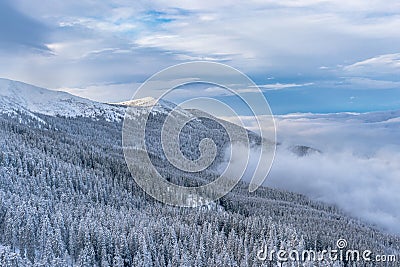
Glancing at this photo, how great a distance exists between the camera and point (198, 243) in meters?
139

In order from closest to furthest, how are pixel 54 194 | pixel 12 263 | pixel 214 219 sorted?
pixel 12 263 → pixel 214 219 → pixel 54 194

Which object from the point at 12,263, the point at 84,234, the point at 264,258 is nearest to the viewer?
the point at 12,263

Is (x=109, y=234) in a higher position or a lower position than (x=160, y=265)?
higher

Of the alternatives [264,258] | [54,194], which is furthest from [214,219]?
[54,194]

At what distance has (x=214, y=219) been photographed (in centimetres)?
17500

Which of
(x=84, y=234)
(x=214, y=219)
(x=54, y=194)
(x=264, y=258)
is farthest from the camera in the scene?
(x=54, y=194)

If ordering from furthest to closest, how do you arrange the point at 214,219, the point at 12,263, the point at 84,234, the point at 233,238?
the point at 214,219
the point at 233,238
the point at 84,234
the point at 12,263

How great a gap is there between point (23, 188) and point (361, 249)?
488ft

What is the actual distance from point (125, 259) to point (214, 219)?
5716cm

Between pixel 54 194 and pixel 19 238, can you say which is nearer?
pixel 19 238

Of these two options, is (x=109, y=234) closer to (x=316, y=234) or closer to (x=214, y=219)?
(x=214, y=219)

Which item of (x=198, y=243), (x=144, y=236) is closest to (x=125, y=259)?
(x=144, y=236)

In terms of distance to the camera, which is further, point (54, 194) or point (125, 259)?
point (54, 194)

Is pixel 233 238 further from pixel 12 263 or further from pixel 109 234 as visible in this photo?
pixel 12 263
